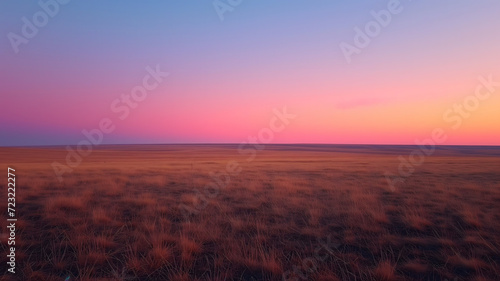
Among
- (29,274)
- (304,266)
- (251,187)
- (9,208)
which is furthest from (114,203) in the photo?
(304,266)

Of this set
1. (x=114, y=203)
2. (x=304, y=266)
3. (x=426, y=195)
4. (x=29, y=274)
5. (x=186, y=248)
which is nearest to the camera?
(x=29, y=274)

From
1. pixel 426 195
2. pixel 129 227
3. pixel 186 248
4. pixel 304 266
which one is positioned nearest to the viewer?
pixel 304 266

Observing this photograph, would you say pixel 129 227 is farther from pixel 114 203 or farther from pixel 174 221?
pixel 114 203

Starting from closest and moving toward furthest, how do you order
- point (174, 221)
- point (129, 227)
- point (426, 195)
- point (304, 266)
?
point (304, 266)
point (129, 227)
point (174, 221)
point (426, 195)

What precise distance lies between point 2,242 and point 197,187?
22.1 ft

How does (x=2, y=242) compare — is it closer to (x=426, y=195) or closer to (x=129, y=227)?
(x=129, y=227)

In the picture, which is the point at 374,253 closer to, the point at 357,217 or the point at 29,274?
the point at 357,217

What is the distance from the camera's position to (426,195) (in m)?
9.52

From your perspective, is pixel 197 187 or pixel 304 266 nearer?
pixel 304 266

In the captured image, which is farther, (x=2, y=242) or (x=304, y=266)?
(x=2, y=242)

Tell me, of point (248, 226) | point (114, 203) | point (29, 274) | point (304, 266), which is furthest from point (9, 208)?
point (304, 266)

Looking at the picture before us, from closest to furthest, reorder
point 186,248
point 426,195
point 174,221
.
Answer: point 186,248 → point 174,221 → point 426,195

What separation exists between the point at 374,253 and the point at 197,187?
7.71 metres

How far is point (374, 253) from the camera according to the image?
4.70 metres
